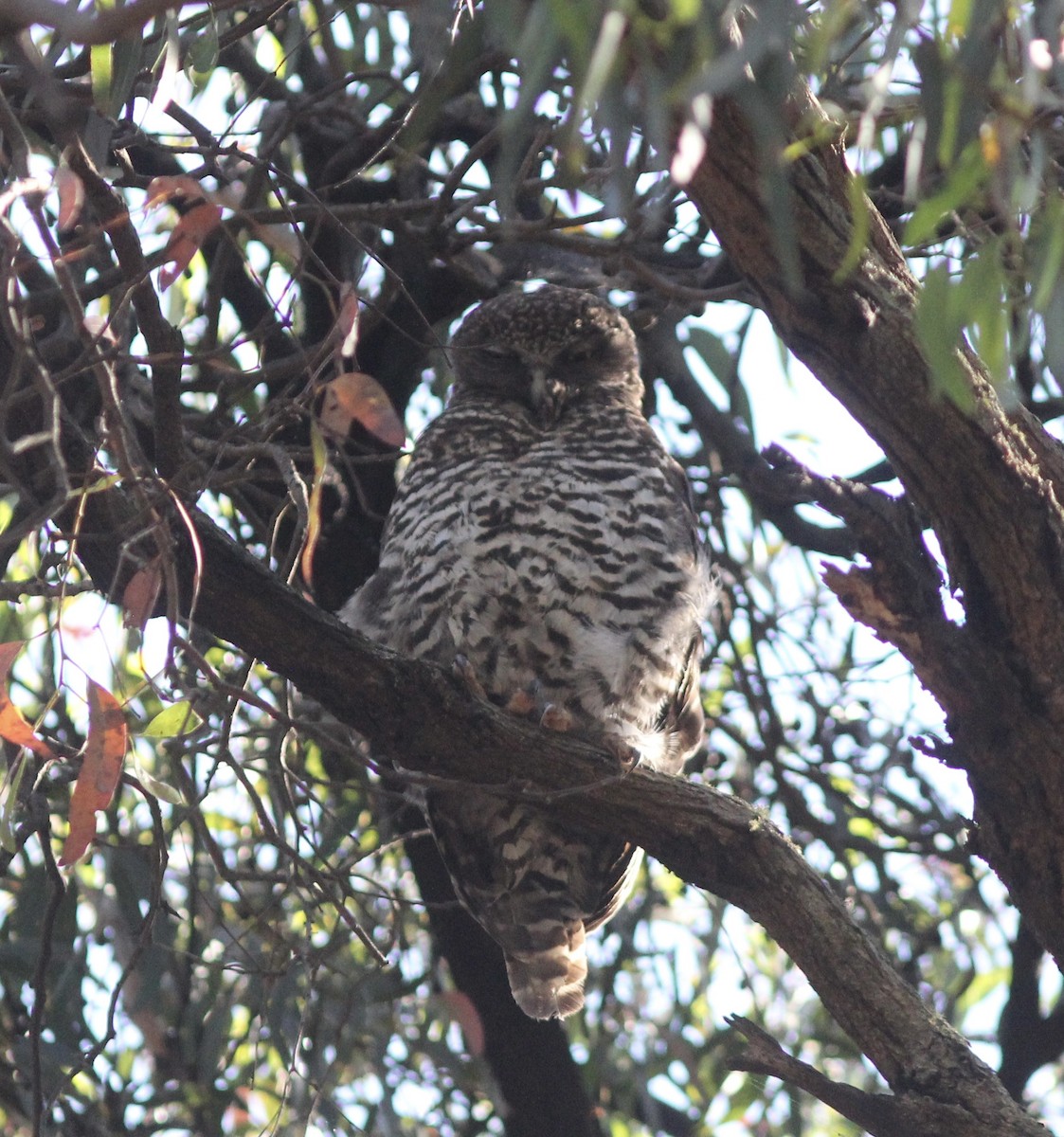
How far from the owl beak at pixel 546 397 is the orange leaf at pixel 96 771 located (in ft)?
5.61

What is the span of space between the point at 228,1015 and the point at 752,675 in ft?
4.41

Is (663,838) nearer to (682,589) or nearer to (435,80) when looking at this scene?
(682,589)

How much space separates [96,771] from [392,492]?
6.58ft

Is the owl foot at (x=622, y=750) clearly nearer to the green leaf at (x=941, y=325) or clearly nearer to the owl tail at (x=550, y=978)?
the owl tail at (x=550, y=978)

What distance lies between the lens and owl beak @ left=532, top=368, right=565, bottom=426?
3.16 metres

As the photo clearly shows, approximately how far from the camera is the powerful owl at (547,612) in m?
2.71

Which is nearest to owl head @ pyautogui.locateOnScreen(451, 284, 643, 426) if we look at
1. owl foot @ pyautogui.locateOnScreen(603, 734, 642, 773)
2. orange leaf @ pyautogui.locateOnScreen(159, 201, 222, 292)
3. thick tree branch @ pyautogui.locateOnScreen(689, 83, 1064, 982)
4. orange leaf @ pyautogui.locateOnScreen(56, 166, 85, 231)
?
owl foot @ pyautogui.locateOnScreen(603, 734, 642, 773)

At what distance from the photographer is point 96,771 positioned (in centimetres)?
153

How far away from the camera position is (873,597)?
79.3 inches

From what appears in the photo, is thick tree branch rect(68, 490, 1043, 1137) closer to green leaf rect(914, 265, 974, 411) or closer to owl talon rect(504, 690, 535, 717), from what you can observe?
owl talon rect(504, 690, 535, 717)

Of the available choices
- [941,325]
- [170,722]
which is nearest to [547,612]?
[170,722]

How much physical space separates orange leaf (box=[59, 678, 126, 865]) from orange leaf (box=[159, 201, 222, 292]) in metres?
0.45

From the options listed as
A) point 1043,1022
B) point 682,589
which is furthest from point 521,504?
point 1043,1022

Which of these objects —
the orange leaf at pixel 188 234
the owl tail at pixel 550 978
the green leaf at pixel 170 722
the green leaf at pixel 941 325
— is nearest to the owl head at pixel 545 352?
the owl tail at pixel 550 978
